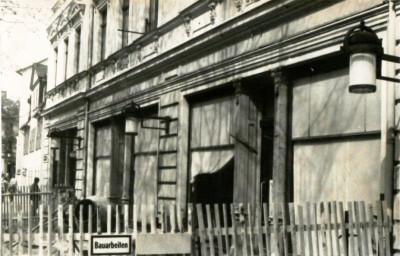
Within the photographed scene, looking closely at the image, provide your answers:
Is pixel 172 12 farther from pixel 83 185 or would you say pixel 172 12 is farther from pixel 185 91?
pixel 83 185

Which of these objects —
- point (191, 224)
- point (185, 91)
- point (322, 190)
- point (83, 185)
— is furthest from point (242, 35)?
point (83, 185)

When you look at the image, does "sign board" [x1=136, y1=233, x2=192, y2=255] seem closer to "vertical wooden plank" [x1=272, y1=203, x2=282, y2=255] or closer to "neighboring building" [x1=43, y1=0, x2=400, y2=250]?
"vertical wooden plank" [x1=272, y1=203, x2=282, y2=255]

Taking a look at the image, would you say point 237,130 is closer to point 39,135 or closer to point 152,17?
point 152,17

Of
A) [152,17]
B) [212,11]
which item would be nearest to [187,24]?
[212,11]

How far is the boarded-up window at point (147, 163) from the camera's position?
13320 mm

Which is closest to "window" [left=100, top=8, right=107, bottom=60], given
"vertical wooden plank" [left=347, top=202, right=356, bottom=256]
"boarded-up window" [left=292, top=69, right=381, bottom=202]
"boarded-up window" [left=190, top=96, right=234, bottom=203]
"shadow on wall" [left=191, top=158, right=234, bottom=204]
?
"boarded-up window" [left=190, top=96, right=234, bottom=203]

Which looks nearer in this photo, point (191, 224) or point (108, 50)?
point (191, 224)

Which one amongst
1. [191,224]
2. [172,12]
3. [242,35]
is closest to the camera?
[191,224]

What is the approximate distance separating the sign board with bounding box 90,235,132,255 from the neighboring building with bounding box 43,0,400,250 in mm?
3148

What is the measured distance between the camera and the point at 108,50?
1691 cm

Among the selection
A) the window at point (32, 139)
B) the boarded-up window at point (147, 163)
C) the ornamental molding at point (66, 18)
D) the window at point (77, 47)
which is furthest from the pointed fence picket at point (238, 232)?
the window at point (32, 139)

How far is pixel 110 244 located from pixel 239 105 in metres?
5.06

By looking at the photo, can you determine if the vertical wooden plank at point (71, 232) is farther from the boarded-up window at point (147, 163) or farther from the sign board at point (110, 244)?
the boarded-up window at point (147, 163)

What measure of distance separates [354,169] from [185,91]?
532 cm
